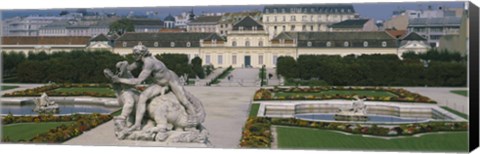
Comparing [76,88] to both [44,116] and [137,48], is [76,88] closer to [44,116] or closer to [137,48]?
[44,116]

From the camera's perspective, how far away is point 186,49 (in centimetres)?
2834

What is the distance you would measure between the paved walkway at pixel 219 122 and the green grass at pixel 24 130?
114 cm

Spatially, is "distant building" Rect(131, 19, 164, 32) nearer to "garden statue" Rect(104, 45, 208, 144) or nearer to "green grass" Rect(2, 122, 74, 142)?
"green grass" Rect(2, 122, 74, 142)

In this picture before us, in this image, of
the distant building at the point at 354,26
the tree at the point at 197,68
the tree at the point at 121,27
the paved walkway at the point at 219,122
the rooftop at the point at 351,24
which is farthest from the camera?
the tree at the point at 197,68

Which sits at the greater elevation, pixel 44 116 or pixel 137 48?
pixel 137 48

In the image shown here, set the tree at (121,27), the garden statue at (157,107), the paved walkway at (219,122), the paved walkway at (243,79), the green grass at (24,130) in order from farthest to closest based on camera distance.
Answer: the paved walkway at (243,79)
the tree at (121,27)
the green grass at (24,130)
the paved walkway at (219,122)
the garden statue at (157,107)

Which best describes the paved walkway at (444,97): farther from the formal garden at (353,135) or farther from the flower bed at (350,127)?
the flower bed at (350,127)

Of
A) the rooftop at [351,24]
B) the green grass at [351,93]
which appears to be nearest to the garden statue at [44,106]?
the green grass at [351,93]

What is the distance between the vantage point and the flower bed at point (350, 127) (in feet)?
39.4

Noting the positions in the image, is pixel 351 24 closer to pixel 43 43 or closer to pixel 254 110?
pixel 254 110

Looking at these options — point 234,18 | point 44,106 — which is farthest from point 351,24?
point 44,106

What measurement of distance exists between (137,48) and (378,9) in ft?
29.2

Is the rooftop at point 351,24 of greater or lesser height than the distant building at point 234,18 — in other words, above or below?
below

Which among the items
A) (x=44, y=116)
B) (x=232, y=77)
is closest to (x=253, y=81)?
(x=232, y=77)
